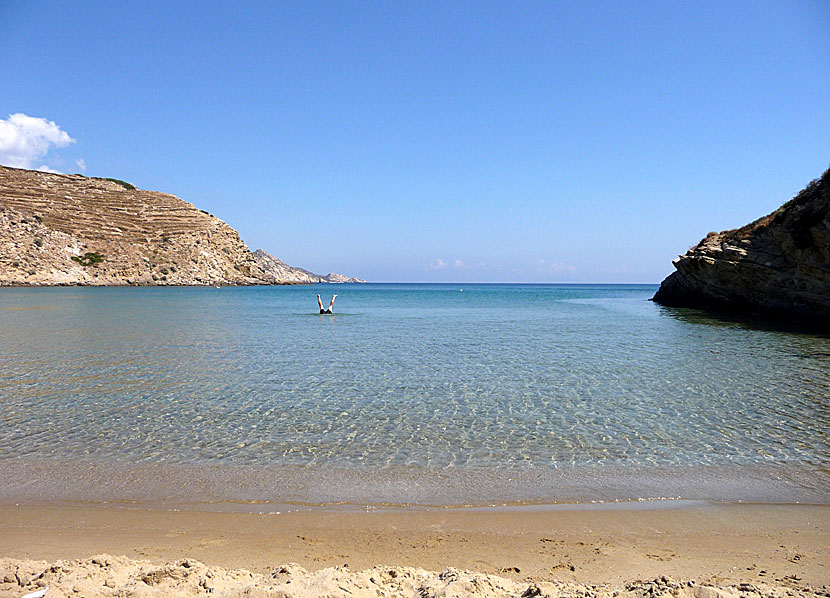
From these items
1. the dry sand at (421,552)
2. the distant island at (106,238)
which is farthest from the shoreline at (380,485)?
the distant island at (106,238)

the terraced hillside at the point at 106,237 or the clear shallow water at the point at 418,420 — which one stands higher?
the terraced hillside at the point at 106,237

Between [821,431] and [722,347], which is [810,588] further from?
[722,347]

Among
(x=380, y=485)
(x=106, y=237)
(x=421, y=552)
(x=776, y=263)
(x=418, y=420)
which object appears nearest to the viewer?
(x=421, y=552)

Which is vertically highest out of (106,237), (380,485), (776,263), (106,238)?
(106,237)

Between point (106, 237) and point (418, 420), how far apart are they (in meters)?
98.1

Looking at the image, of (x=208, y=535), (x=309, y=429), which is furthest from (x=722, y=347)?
(x=208, y=535)

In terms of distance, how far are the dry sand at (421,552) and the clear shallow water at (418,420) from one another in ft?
1.87

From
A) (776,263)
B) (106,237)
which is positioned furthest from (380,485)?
(106,237)

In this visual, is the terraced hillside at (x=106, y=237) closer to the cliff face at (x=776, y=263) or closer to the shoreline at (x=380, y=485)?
the cliff face at (x=776, y=263)

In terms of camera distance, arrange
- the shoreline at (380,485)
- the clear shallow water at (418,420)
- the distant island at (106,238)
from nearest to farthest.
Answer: the shoreline at (380,485) < the clear shallow water at (418,420) < the distant island at (106,238)

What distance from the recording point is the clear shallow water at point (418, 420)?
6.28m

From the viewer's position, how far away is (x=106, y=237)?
9125cm

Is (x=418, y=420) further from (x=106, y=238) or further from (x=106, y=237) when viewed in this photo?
(x=106, y=237)

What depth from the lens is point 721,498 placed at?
582cm
